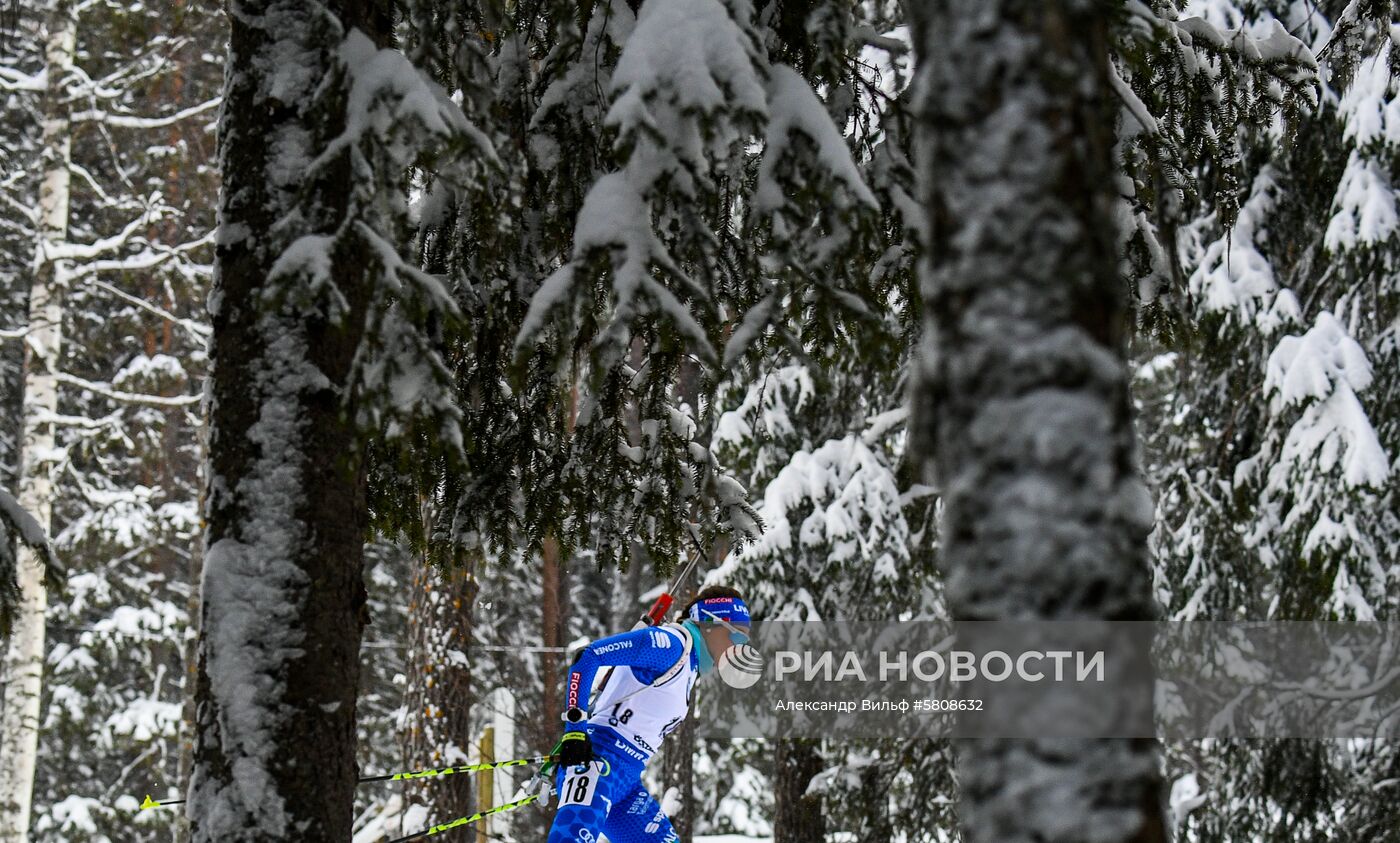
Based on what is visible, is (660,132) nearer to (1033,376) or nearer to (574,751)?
(1033,376)

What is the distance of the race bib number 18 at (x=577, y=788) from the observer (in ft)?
18.0

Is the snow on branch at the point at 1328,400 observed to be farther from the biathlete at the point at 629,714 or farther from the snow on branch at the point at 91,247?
the snow on branch at the point at 91,247

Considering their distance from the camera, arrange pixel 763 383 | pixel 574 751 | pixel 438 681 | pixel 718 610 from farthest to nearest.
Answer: pixel 438 681 → pixel 718 610 → pixel 763 383 → pixel 574 751

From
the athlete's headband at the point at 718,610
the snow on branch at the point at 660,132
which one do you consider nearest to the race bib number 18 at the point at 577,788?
the athlete's headband at the point at 718,610

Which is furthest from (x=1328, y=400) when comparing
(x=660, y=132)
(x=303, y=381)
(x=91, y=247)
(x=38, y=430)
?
(x=38, y=430)

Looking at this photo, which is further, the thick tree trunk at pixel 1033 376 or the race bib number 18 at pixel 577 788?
the race bib number 18 at pixel 577 788

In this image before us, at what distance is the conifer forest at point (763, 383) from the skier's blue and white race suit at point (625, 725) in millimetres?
20

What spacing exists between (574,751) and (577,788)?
0.70ft

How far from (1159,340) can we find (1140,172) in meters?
0.66

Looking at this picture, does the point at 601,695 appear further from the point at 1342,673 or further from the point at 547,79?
the point at 1342,673

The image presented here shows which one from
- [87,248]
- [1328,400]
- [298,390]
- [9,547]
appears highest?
[87,248]

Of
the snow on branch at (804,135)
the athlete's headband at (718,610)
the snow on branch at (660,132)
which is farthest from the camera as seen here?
the athlete's headband at (718,610)

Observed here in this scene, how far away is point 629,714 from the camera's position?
5.85 meters

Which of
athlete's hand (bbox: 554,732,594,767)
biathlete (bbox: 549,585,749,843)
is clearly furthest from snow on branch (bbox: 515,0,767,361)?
athlete's hand (bbox: 554,732,594,767)
